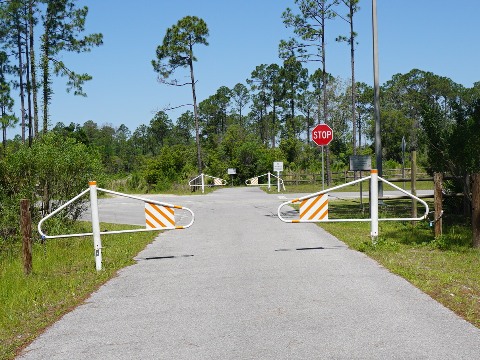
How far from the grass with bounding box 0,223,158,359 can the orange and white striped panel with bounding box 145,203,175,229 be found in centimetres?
78

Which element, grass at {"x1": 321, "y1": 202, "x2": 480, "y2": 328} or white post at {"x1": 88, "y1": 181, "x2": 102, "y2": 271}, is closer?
grass at {"x1": 321, "y1": 202, "x2": 480, "y2": 328}

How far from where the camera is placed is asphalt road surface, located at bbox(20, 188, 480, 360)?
187 inches

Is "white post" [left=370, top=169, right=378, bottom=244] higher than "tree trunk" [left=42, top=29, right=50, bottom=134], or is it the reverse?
"tree trunk" [left=42, top=29, right=50, bottom=134]

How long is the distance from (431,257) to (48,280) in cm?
620

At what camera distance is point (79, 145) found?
13.3 m

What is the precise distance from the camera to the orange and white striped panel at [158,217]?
983 cm

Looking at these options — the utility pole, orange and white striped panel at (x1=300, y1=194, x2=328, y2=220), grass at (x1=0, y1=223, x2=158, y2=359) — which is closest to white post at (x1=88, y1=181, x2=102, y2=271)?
grass at (x1=0, y1=223, x2=158, y2=359)

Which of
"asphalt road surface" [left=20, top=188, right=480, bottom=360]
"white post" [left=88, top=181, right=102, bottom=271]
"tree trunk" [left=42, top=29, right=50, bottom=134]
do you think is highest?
"tree trunk" [left=42, top=29, right=50, bottom=134]

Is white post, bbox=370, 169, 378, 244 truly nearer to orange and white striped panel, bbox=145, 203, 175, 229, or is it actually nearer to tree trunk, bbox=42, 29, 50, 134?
orange and white striped panel, bbox=145, 203, 175, 229

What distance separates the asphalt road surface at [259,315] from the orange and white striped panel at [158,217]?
0.64 m

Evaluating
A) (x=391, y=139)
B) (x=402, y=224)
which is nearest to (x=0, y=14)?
(x=402, y=224)

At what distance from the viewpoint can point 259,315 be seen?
5871mm

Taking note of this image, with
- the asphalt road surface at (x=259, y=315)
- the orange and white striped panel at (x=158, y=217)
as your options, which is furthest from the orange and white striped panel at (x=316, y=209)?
the orange and white striped panel at (x=158, y=217)

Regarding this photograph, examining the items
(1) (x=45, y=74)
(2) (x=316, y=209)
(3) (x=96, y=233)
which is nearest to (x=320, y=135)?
(2) (x=316, y=209)
